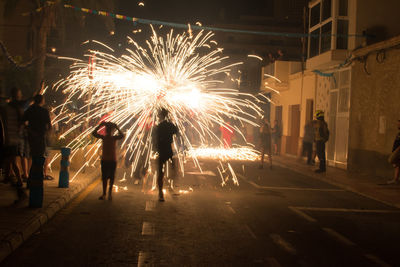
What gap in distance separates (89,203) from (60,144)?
6508 mm

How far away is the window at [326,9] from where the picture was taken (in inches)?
841

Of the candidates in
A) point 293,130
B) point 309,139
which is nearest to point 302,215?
point 309,139

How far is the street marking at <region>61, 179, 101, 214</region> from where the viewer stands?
8.82m

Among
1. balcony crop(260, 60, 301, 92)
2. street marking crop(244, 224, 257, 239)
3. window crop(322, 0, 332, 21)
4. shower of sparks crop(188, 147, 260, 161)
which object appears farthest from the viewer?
balcony crop(260, 60, 301, 92)

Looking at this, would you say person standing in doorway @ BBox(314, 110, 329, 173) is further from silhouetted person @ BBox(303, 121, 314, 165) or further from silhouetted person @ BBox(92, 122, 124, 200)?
silhouetted person @ BBox(92, 122, 124, 200)

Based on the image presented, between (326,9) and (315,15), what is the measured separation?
1463mm

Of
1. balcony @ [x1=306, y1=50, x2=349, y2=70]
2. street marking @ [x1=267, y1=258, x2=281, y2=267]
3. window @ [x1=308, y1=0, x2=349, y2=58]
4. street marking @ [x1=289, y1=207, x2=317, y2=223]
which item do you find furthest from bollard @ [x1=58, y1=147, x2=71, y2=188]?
balcony @ [x1=306, y1=50, x2=349, y2=70]

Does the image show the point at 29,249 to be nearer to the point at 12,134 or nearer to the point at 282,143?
the point at 12,134

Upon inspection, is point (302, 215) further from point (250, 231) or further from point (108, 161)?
point (108, 161)

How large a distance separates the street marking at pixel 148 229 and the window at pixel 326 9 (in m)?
16.4

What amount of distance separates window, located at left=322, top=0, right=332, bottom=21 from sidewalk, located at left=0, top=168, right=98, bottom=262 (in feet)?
47.8

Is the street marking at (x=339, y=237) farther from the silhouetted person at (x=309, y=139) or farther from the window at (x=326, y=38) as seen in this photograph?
the window at (x=326, y=38)

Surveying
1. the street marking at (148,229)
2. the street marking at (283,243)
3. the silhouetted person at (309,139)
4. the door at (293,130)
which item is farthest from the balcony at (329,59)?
the street marking at (148,229)

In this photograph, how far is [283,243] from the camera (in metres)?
6.68
